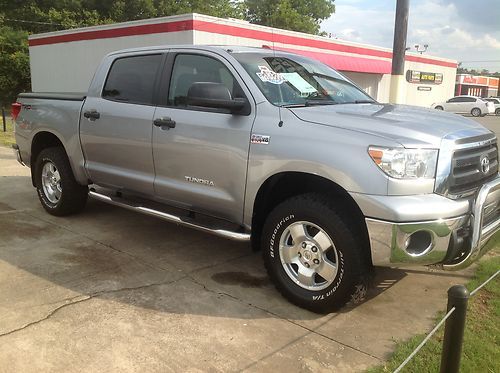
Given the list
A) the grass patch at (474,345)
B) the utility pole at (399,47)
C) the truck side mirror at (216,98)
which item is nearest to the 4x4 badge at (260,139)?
the truck side mirror at (216,98)

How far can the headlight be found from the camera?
324 centimetres

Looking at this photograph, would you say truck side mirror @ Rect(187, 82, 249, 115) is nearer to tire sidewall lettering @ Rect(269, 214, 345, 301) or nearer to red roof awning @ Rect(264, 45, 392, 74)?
Answer: tire sidewall lettering @ Rect(269, 214, 345, 301)

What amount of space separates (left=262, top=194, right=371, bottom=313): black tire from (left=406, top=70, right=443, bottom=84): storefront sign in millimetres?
31676

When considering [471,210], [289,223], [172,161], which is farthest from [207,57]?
[471,210]

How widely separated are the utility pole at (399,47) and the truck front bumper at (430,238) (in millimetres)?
5391

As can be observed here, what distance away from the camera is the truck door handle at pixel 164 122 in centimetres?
442

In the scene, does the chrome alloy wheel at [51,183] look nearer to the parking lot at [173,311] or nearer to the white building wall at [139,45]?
the parking lot at [173,311]

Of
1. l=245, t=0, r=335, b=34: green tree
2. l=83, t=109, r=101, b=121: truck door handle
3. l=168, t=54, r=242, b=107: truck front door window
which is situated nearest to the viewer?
l=168, t=54, r=242, b=107: truck front door window

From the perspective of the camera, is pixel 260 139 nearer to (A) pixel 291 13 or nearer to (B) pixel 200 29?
(B) pixel 200 29

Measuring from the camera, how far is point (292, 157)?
3.64 meters

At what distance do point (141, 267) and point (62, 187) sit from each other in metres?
1.87

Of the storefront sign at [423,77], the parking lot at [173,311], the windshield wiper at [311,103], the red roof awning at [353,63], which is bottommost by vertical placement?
the parking lot at [173,311]

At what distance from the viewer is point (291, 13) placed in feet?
149

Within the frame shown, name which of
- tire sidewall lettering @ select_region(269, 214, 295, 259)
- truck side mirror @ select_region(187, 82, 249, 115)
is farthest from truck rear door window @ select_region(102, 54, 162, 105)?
tire sidewall lettering @ select_region(269, 214, 295, 259)
